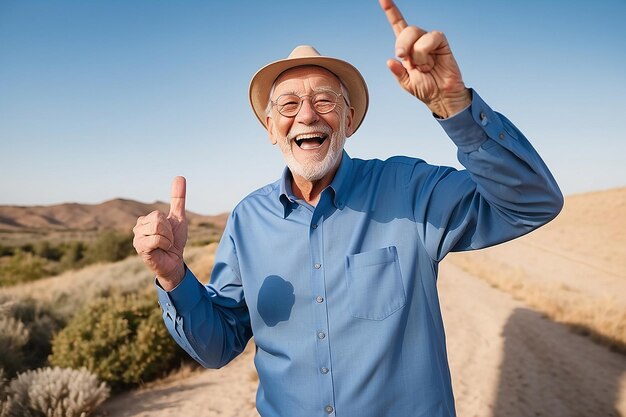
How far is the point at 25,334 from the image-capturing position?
7016 millimetres

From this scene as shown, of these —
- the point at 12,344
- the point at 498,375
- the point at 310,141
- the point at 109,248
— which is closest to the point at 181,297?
the point at 310,141

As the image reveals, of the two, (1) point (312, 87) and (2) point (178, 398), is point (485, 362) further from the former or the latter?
(1) point (312, 87)

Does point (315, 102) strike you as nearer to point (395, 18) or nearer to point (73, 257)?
point (395, 18)

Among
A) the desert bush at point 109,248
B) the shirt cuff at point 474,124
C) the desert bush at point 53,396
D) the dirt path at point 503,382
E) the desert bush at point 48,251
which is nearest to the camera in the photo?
the shirt cuff at point 474,124

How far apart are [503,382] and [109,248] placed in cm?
2343

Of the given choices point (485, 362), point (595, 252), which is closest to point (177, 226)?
point (485, 362)

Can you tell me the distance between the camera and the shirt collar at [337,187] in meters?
2.24

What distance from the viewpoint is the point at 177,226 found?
2.19 metres

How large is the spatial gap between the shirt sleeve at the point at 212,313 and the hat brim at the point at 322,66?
95 cm

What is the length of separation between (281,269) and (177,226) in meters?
0.54

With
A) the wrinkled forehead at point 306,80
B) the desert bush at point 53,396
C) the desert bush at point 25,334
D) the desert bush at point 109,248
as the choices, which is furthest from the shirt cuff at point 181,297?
the desert bush at point 109,248

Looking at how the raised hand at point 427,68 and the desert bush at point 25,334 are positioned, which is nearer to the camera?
the raised hand at point 427,68

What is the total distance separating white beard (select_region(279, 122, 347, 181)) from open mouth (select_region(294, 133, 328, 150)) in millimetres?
25

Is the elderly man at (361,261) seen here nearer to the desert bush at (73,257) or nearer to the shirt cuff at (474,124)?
the shirt cuff at (474,124)
